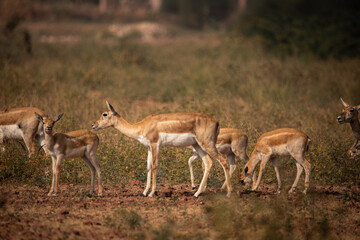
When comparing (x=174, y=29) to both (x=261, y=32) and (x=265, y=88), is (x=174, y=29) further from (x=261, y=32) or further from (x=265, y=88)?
(x=265, y=88)

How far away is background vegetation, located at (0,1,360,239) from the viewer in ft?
32.4

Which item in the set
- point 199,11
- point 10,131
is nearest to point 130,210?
point 10,131

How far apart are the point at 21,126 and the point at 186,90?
8.35 metres

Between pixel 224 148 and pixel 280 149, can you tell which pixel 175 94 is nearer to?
pixel 224 148

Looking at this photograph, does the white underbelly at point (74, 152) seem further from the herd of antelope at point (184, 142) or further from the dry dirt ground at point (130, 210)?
the dry dirt ground at point (130, 210)

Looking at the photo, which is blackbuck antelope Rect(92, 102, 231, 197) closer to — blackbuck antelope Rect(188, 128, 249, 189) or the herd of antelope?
the herd of antelope

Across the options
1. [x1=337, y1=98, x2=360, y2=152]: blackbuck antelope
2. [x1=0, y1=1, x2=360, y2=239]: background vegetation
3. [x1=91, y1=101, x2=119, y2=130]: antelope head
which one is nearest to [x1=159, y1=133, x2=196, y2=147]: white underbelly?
[x1=91, y1=101, x2=119, y2=130]: antelope head

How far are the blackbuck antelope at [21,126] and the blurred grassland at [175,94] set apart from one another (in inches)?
14.0

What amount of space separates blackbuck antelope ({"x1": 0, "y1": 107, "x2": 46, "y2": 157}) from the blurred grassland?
1.17ft

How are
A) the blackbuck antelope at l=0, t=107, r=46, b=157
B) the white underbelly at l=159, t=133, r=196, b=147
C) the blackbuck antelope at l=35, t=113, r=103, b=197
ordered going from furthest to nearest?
the blackbuck antelope at l=0, t=107, r=46, b=157
the white underbelly at l=159, t=133, r=196, b=147
the blackbuck antelope at l=35, t=113, r=103, b=197

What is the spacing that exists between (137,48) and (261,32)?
6.19 metres

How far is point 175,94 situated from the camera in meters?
17.3

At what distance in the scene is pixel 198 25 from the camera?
46500 mm

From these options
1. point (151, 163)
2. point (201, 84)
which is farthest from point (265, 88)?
point (151, 163)
